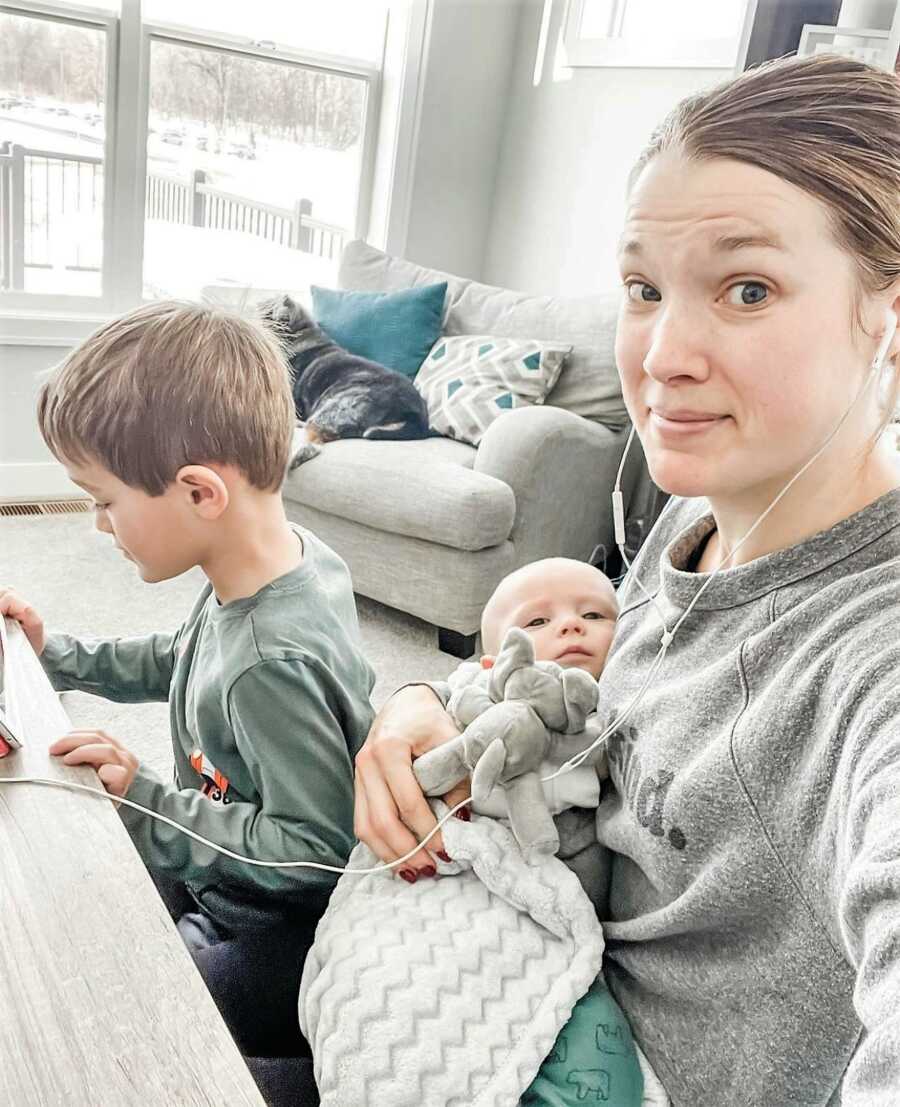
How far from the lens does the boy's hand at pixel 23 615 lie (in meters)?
1.17

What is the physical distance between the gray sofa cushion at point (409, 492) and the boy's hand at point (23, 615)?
1.58 m

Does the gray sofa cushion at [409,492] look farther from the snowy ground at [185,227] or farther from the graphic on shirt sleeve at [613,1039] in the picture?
the graphic on shirt sleeve at [613,1039]

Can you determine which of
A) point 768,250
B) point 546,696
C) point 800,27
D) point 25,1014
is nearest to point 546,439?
point 800,27

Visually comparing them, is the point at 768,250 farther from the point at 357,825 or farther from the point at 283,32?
the point at 283,32

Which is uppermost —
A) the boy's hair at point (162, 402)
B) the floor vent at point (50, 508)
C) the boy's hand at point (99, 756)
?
the boy's hair at point (162, 402)

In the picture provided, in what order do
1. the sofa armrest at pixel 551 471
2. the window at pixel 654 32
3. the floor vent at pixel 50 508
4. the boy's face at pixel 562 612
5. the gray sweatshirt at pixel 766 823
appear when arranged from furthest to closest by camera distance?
1. the floor vent at pixel 50 508
2. the window at pixel 654 32
3. the sofa armrest at pixel 551 471
4. the boy's face at pixel 562 612
5. the gray sweatshirt at pixel 766 823

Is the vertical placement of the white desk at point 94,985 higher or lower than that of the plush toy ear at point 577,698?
lower

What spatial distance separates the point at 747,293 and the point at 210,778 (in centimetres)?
76

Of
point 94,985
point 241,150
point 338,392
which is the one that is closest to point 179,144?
point 241,150

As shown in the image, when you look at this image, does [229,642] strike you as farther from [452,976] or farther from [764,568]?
[764,568]

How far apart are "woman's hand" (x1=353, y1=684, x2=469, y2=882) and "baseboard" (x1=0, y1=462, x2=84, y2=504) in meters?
3.12

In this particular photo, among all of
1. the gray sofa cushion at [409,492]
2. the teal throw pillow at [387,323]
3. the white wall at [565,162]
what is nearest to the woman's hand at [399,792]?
the gray sofa cushion at [409,492]

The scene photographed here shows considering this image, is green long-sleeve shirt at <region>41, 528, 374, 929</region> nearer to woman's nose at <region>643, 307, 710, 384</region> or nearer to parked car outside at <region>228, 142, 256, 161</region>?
woman's nose at <region>643, 307, 710, 384</region>

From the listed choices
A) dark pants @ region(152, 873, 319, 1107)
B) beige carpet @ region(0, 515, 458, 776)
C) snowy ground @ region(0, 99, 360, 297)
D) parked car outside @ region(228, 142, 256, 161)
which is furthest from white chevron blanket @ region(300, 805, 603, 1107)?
parked car outside @ region(228, 142, 256, 161)
